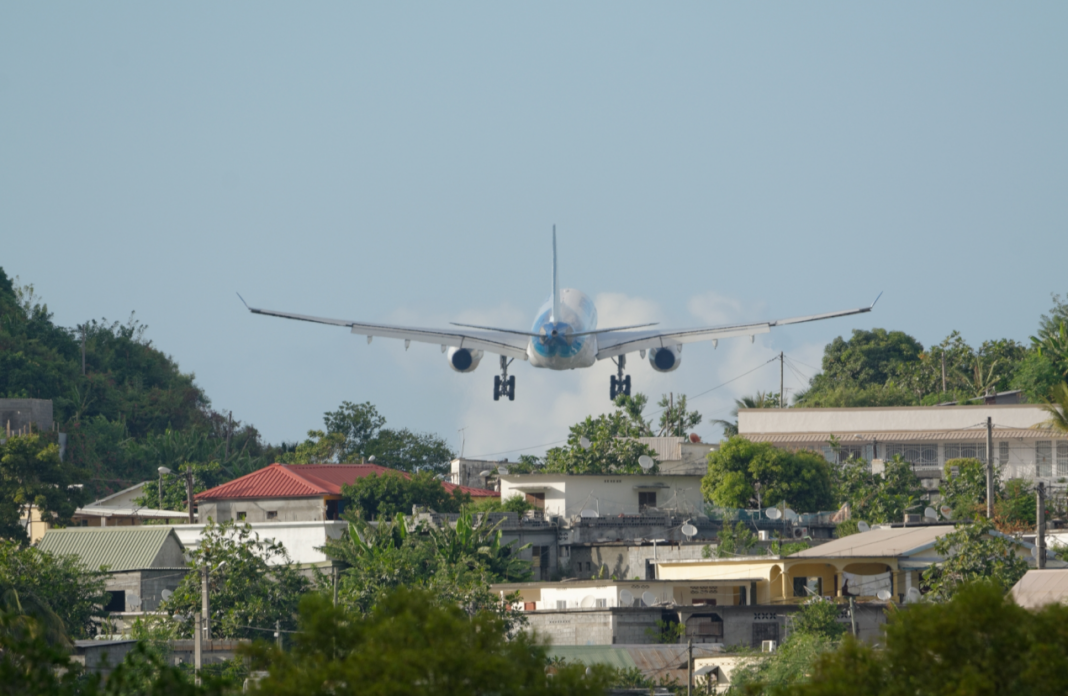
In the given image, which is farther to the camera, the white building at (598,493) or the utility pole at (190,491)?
the white building at (598,493)

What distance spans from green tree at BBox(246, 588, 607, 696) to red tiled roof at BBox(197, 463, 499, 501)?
175 ft

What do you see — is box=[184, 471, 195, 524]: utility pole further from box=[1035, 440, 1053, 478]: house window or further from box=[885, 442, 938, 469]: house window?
box=[1035, 440, 1053, 478]: house window

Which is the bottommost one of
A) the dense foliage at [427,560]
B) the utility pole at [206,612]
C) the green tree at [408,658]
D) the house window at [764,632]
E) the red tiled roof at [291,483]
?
the house window at [764,632]

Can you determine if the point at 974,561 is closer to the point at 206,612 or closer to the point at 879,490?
the point at 206,612

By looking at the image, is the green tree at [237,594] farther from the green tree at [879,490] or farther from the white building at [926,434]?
the white building at [926,434]

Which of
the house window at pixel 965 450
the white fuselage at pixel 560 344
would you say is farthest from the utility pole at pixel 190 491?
the house window at pixel 965 450

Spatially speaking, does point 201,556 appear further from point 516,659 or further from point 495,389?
point 516,659

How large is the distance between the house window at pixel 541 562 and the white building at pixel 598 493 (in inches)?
173

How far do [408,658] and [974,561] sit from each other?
32.4 meters

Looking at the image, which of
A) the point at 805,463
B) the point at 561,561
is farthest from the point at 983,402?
the point at 561,561

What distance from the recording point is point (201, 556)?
50.5 metres

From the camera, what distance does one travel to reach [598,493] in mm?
67500

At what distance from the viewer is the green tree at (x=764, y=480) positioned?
69.0 metres

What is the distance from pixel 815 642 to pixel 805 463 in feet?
108
